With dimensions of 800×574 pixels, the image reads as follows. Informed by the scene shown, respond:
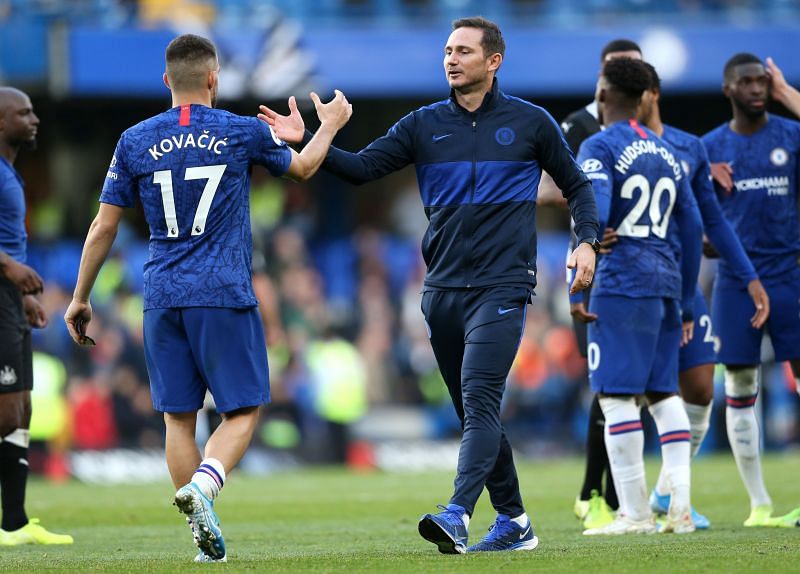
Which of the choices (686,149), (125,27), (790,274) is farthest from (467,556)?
(125,27)

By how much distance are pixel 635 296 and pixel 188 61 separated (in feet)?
9.22

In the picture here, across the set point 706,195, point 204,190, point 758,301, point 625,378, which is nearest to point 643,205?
point 706,195

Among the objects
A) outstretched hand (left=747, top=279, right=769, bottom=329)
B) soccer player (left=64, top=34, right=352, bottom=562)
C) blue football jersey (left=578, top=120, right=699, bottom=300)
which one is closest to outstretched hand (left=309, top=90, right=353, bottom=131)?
soccer player (left=64, top=34, right=352, bottom=562)

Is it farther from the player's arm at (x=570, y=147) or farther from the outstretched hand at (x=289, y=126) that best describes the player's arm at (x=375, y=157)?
the player's arm at (x=570, y=147)

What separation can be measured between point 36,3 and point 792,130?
43.7 feet

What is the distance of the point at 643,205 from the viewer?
7891 millimetres

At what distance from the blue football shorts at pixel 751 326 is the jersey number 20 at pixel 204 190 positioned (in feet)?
12.9

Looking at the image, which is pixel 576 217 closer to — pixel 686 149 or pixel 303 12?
pixel 686 149

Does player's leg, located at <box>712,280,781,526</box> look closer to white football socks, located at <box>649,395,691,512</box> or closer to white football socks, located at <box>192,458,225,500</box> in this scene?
white football socks, located at <box>649,395,691,512</box>

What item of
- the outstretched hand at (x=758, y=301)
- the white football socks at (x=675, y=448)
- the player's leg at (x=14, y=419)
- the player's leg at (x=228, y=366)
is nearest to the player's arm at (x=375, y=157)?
the player's leg at (x=228, y=366)

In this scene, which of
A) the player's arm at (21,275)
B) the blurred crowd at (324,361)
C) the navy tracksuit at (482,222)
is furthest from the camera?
the blurred crowd at (324,361)

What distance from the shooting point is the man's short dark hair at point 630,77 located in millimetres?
8000

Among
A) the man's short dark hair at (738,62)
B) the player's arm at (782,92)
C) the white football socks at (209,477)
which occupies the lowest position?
the white football socks at (209,477)

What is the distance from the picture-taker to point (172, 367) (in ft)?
21.3
